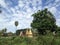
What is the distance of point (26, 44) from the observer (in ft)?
117

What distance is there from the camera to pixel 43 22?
305ft

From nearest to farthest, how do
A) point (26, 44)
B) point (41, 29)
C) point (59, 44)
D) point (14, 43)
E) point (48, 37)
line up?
point (48, 37), point (59, 44), point (26, 44), point (14, 43), point (41, 29)

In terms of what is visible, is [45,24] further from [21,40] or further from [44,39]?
[44,39]

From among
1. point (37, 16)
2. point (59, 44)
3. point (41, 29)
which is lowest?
point (59, 44)

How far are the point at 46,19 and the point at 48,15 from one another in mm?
2668

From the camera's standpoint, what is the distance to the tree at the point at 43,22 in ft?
298

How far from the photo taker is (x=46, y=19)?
3706 inches

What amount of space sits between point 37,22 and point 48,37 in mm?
68022

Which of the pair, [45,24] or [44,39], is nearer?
[44,39]

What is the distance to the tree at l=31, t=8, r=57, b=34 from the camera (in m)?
91.0

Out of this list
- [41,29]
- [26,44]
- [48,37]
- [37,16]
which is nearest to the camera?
[48,37]

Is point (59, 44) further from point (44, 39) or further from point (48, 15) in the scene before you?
point (48, 15)

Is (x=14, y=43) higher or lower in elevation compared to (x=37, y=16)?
lower

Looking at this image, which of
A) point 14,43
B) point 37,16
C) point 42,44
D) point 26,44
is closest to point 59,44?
point 42,44
